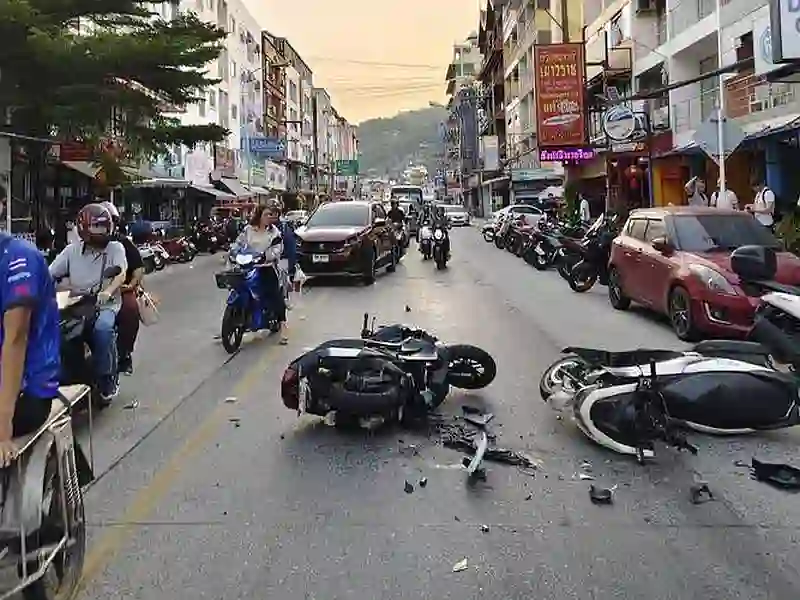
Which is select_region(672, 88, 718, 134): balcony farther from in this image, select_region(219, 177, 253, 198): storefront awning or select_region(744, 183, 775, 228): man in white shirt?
select_region(219, 177, 253, 198): storefront awning

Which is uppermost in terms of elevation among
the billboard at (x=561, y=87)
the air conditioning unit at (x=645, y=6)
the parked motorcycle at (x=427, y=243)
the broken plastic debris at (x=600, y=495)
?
the air conditioning unit at (x=645, y=6)

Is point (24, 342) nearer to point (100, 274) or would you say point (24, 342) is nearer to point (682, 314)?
point (100, 274)

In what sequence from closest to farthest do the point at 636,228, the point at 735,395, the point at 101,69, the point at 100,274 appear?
the point at 735,395 → the point at 100,274 → the point at 636,228 → the point at 101,69

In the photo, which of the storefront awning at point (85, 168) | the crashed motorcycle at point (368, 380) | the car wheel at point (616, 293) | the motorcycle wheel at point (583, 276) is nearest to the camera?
the crashed motorcycle at point (368, 380)

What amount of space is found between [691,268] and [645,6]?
26092 millimetres

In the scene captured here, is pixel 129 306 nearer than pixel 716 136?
Yes

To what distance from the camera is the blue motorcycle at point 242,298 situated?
11.3 meters

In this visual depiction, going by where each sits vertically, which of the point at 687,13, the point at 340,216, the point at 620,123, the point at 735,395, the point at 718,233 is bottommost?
the point at 735,395

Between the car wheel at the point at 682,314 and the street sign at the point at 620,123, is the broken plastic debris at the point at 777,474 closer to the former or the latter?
the car wheel at the point at 682,314

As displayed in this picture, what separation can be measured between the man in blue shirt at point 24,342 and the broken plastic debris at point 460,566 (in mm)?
1968

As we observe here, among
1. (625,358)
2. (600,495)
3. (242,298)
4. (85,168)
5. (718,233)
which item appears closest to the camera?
(600,495)

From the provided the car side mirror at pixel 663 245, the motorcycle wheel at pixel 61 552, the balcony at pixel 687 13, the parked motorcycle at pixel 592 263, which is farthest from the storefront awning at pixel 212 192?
the motorcycle wheel at pixel 61 552

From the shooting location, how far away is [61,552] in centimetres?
390

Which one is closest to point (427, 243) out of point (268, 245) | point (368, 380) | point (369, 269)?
point (369, 269)
